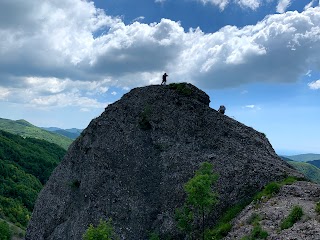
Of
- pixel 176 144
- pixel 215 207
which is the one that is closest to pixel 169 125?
pixel 176 144

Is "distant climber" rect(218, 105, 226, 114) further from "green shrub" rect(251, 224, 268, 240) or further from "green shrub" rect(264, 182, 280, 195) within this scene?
"green shrub" rect(251, 224, 268, 240)

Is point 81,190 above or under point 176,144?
under

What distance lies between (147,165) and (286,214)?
32.9 metres

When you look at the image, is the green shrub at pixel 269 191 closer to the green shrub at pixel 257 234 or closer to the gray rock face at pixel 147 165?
the gray rock face at pixel 147 165

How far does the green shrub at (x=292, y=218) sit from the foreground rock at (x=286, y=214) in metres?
0.50

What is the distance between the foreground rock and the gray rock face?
705 centimetres

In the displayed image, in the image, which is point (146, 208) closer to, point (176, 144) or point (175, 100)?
point (176, 144)

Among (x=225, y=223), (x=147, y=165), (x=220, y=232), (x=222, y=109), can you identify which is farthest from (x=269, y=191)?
(x=222, y=109)

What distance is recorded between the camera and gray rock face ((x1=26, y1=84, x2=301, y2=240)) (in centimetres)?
6166

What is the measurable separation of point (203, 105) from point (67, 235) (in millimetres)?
39868

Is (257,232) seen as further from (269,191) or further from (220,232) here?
(269,191)

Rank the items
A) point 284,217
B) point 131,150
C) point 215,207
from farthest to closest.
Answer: point 131,150
point 215,207
point 284,217

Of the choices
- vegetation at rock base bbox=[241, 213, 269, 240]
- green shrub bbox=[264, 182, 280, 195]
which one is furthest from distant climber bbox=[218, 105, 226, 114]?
vegetation at rock base bbox=[241, 213, 269, 240]

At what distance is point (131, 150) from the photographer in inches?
2899
